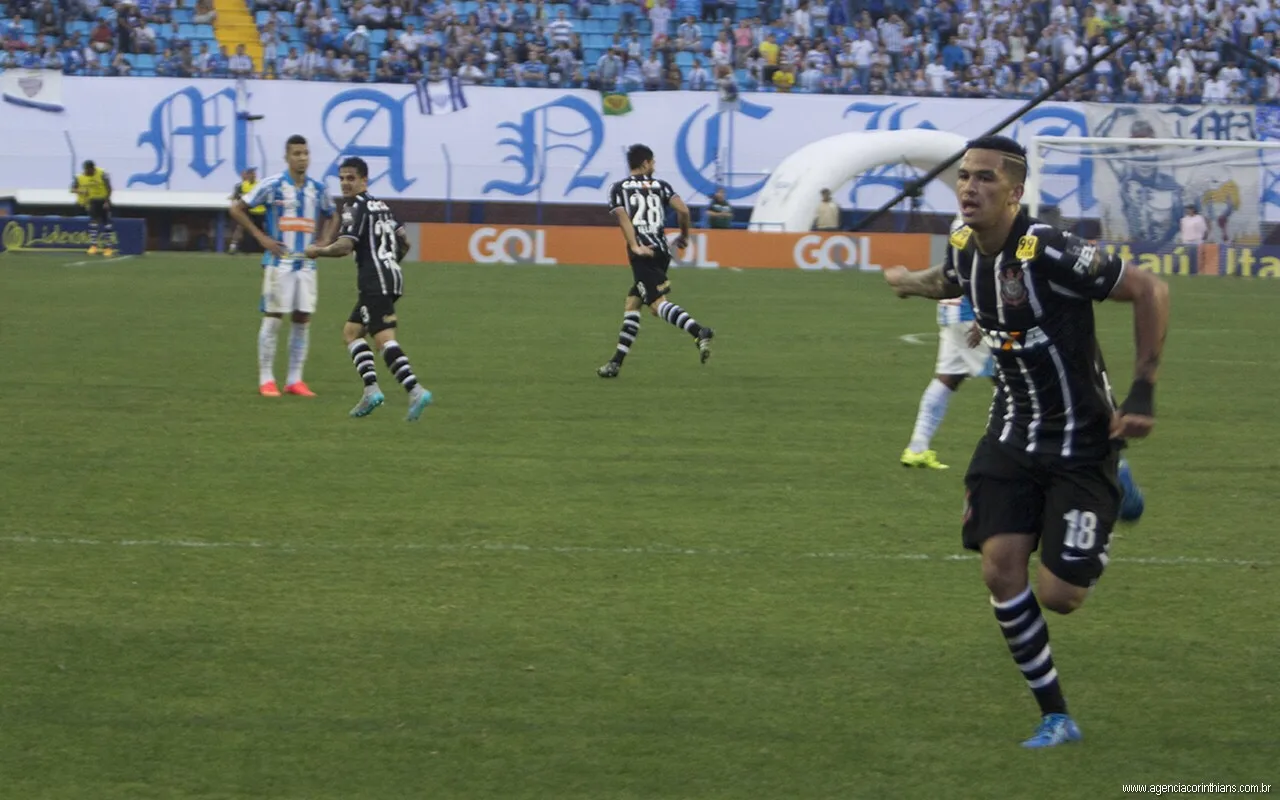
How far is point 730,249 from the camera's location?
3412 cm

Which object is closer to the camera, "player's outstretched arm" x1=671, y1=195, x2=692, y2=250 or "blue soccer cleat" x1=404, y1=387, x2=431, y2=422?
"blue soccer cleat" x1=404, y1=387, x2=431, y2=422

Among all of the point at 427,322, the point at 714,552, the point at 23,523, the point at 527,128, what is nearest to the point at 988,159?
the point at 714,552

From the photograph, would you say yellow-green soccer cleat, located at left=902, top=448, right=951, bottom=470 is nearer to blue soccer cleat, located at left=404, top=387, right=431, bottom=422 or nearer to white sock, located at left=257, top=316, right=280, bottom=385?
blue soccer cleat, located at left=404, top=387, right=431, bottom=422

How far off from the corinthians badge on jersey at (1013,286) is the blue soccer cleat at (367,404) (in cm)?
796

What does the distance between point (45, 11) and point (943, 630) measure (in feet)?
132

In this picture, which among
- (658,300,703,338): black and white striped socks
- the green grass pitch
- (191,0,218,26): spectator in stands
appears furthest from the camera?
(191,0,218,26): spectator in stands

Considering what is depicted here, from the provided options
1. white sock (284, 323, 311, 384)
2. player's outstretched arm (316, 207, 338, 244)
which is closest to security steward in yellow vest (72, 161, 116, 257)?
white sock (284, 323, 311, 384)

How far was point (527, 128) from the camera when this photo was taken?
131ft

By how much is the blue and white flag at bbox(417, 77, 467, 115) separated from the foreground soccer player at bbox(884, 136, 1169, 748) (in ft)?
118

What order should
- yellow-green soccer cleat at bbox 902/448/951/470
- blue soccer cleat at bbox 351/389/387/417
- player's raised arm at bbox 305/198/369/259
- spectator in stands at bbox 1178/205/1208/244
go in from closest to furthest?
yellow-green soccer cleat at bbox 902/448/951/470, player's raised arm at bbox 305/198/369/259, blue soccer cleat at bbox 351/389/387/417, spectator in stands at bbox 1178/205/1208/244

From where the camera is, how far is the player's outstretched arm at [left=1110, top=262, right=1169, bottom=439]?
15.9 feet

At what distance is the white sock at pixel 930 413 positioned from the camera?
10227 millimetres

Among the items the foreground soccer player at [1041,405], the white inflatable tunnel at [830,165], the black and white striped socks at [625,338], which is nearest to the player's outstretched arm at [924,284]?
the foreground soccer player at [1041,405]

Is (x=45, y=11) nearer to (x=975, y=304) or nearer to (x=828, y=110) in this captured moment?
(x=828, y=110)
